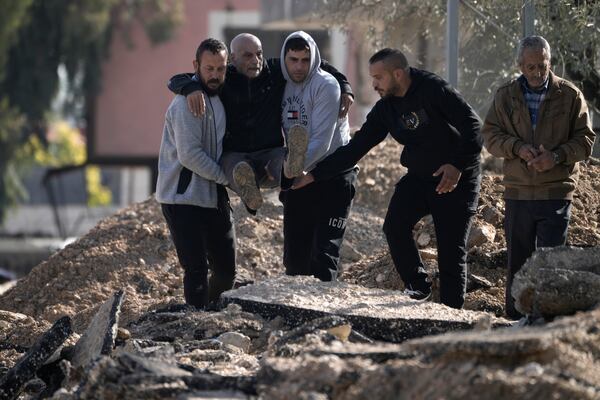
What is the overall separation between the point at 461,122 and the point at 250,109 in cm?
131

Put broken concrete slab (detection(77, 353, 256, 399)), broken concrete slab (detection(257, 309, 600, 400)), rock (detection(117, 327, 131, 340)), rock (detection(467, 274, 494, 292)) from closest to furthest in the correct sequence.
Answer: broken concrete slab (detection(257, 309, 600, 400)) < broken concrete slab (detection(77, 353, 256, 399)) < rock (detection(117, 327, 131, 340)) < rock (detection(467, 274, 494, 292))

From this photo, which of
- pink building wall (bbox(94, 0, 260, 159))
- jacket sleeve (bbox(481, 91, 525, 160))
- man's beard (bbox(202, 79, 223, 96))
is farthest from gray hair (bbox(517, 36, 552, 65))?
pink building wall (bbox(94, 0, 260, 159))

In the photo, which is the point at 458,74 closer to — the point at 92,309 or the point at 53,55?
the point at 92,309

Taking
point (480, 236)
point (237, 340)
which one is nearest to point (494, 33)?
point (480, 236)

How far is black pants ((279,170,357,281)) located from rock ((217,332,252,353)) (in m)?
1.26

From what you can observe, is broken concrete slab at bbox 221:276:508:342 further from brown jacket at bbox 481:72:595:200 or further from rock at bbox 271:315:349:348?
brown jacket at bbox 481:72:595:200

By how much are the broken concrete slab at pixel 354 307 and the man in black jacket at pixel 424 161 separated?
396 mm

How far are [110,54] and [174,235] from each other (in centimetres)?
2486

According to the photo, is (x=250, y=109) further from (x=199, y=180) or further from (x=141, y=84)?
(x=141, y=84)

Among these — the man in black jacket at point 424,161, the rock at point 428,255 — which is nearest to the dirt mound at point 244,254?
the rock at point 428,255

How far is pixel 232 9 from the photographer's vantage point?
32094 mm

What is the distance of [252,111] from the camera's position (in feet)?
28.8

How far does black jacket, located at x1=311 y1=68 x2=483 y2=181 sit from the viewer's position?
327 inches

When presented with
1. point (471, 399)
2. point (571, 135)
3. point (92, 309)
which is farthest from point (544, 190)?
point (92, 309)
